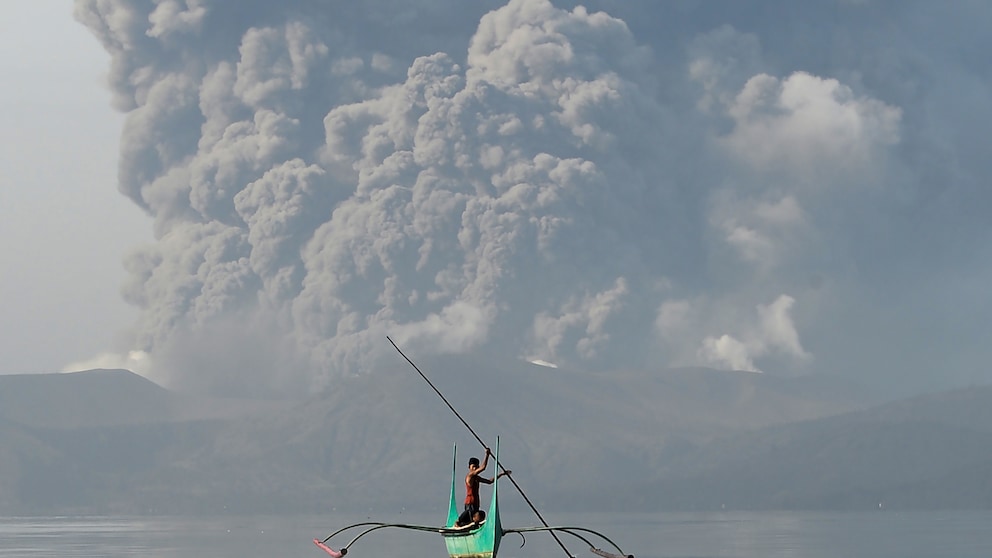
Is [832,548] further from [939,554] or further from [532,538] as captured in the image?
[532,538]

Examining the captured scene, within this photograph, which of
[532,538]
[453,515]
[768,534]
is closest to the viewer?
[453,515]

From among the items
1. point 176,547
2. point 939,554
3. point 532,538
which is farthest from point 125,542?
point 939,554

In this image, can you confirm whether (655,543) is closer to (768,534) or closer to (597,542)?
(597,542)

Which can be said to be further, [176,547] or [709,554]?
[176,547]

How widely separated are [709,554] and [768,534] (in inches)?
2470

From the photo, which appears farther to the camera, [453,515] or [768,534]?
[768,534]

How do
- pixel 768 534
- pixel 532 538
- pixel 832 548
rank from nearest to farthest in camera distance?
pixel 832 548 → pixel 532 538 → pixel 768 534

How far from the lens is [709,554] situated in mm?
129125

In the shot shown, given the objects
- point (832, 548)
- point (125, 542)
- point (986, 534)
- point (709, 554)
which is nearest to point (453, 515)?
point (709, 554)

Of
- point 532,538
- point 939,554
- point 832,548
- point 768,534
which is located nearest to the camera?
point 939,554

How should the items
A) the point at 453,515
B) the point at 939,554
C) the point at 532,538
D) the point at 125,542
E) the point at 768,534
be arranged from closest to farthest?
1. the point at 453,515
2. the point at 939,554
3. the point at 532,538
4. the point at 125,542
5. the point at 768,534

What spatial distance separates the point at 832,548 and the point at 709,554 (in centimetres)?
1982

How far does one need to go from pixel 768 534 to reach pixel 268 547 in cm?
7032

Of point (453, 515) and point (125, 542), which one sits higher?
point (125, 542)
